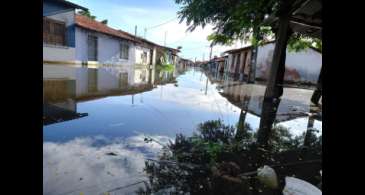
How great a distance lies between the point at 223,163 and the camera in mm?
3209

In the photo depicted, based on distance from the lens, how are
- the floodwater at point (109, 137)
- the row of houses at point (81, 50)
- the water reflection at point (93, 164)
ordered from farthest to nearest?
the row of houses at point (81, 50)
the floodwater at point (109, 137)
the water reflection at point (93, 164)

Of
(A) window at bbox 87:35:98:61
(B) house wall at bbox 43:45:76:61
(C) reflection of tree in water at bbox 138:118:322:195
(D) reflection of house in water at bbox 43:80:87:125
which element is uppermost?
(A) window at bbox 87:35:98:61

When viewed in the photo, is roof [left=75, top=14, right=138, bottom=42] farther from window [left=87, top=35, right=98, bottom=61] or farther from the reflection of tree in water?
the reflection of tree in water

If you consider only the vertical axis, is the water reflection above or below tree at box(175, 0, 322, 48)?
below

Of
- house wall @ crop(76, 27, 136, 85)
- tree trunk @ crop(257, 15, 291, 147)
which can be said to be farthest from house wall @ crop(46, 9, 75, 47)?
tree trunk @ crop(257, 15, 291, 147)

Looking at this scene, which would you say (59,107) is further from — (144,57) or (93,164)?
(144,57)

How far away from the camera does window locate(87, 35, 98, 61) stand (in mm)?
20500

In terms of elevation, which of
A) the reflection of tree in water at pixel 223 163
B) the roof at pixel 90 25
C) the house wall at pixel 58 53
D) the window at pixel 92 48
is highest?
the roof at pixel 90 25

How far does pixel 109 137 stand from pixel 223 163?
6.49ft

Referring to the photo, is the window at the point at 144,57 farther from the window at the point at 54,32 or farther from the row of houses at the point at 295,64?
the row of houses at the point at 295,64

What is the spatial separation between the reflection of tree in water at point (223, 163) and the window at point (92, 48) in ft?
60.5

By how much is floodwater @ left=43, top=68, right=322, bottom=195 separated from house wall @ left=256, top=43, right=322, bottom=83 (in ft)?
52.7

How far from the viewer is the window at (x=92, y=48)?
67.3 feet

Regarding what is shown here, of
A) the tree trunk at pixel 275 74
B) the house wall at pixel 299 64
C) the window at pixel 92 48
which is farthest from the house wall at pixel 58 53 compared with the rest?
the house wall at pixel 299 64
